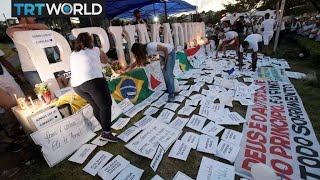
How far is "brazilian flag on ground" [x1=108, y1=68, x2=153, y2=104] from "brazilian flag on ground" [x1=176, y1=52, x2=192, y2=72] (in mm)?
2388

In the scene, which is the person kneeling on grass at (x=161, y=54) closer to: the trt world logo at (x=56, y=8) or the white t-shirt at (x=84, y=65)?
the trt world logo at (x=56, y=8)

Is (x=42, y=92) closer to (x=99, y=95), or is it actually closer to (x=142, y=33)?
(x=99, y=95)

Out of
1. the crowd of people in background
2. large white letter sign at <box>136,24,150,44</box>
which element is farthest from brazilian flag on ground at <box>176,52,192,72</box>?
the crowd of people in background

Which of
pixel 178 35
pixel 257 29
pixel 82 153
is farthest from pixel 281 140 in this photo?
pixel 257 29

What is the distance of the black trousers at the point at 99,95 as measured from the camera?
2.86 m

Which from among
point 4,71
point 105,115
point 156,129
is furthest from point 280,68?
point 4,71

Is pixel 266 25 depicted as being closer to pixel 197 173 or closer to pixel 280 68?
pixel 280 68

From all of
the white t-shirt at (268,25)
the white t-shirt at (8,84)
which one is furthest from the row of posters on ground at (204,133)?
the white t-shirt at (268,25)

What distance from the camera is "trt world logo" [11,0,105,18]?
10.1 feet

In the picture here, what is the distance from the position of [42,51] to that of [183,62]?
15.3 feet

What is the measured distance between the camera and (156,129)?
343 cm

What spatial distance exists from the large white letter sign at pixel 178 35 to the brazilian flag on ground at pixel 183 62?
2.34 ft

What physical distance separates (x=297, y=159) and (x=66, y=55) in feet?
12.9

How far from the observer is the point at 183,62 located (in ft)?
23.8
